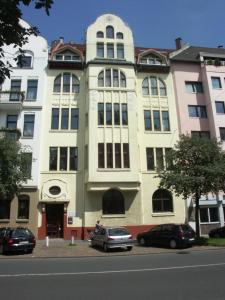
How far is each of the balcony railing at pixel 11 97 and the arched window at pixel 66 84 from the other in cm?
371

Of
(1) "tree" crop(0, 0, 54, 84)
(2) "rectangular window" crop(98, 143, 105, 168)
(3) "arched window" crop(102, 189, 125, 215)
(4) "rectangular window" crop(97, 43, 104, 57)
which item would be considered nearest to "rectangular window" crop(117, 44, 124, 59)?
(4) "rectangular window" crop(97, 43, 104, 57)

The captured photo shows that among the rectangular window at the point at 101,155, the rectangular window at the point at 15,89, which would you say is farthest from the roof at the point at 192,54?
the rectangular window at the point at 15,89

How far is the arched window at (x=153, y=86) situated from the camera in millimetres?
34688

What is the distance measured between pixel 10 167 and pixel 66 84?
1287cm

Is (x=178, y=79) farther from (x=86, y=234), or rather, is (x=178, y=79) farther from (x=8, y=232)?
(x=8, y=232)

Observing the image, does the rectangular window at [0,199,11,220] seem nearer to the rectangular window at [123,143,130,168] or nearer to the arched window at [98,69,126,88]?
the rectangular window at [123,143,130,168]

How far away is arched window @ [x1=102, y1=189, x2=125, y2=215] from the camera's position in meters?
29.8

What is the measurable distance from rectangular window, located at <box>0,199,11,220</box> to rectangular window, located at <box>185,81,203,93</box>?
71.3 ft

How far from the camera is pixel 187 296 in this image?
784 cm

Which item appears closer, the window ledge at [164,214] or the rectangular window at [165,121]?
the window ledge at [164,214]

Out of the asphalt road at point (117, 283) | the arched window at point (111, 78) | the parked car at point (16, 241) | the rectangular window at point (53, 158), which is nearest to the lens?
the asphalt road at point (117, 283)

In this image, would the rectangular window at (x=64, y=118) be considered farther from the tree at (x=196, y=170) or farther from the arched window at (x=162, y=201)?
the tree at (x=196, y=170)

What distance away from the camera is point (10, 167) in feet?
78.6

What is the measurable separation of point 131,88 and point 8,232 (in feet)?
61.3
